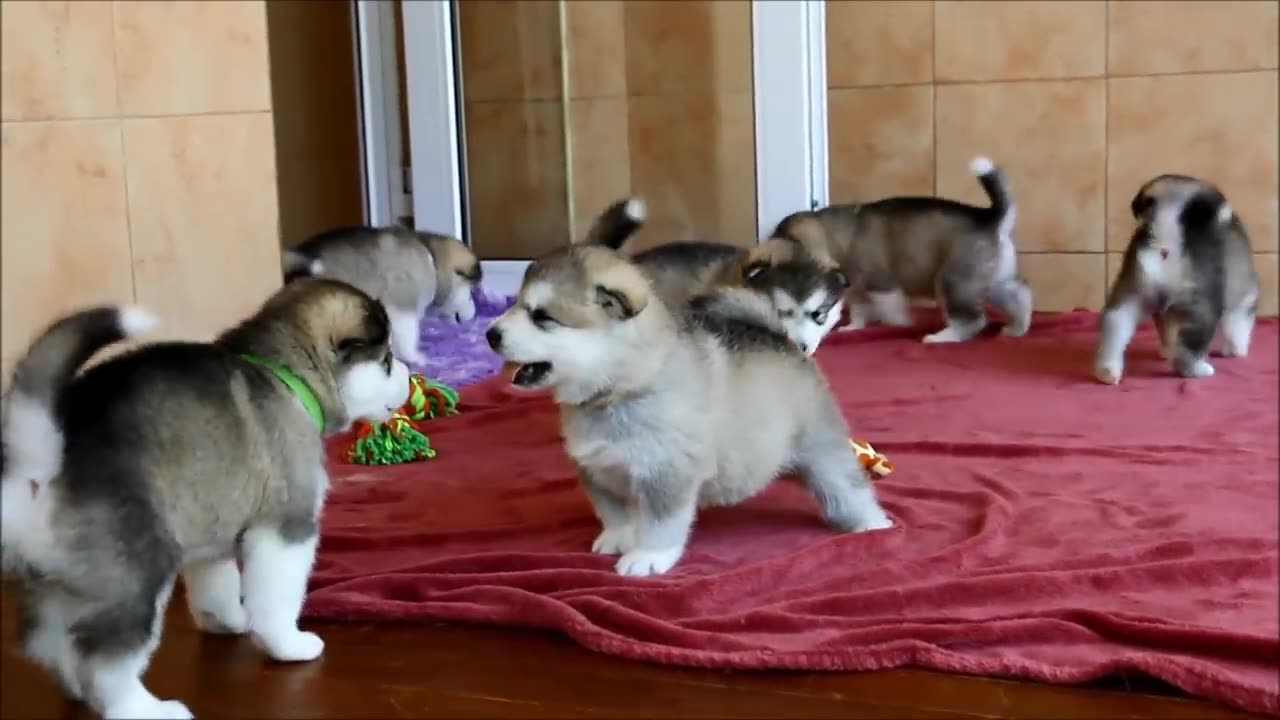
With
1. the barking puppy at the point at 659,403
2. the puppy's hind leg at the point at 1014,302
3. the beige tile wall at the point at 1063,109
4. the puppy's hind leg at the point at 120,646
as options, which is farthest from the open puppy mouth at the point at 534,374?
the beige tile wall at the point at 1063,109

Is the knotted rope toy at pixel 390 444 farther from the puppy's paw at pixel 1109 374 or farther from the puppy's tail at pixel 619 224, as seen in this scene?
the puppy's paw at pixel 1109 374

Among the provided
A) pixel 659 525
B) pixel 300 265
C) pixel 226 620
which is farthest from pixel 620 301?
pixel 300 265

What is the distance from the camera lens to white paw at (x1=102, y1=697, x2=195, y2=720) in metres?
1.50

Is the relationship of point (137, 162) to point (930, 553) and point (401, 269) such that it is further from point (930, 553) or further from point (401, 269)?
point (930, 553)

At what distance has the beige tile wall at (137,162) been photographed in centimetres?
275

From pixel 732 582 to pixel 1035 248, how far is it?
8.50 ft

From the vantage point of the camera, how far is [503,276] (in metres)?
4.09

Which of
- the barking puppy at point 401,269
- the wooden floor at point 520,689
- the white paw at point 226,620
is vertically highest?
the barking puppy at point 401,269

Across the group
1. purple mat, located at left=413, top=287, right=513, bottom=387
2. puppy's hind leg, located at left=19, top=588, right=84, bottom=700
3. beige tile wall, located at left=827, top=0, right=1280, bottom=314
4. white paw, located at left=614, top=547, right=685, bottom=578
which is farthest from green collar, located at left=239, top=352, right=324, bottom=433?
beige tile wall, located at left=827, top=0, right=1280, bottom=314

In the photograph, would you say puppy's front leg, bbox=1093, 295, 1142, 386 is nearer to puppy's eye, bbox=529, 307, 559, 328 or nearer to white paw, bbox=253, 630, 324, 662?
puppy's eye, bbox=529, 307, 559, 328

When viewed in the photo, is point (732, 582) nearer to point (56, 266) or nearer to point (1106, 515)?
point (1106, 515)

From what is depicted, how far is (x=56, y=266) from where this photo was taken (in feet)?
9.16

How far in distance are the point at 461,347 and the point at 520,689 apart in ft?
6.61

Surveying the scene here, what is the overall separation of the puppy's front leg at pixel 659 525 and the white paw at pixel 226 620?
0.50m
